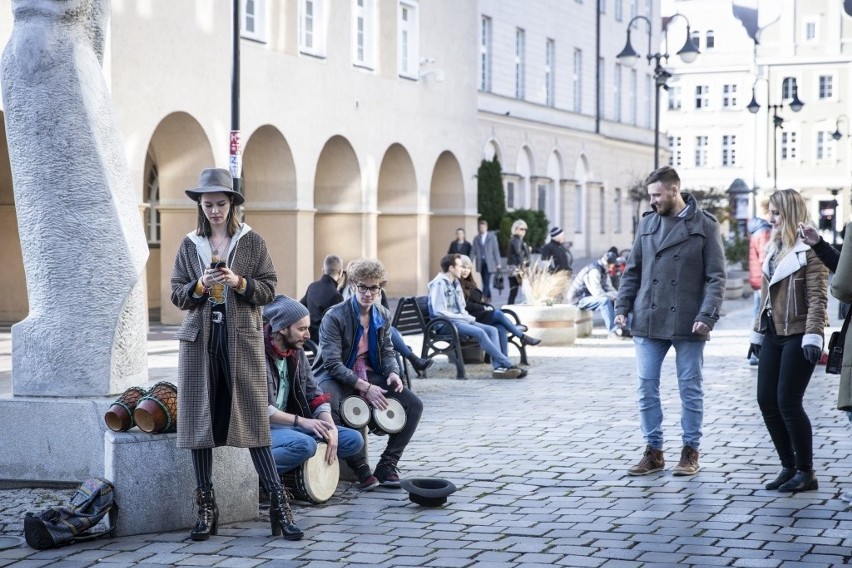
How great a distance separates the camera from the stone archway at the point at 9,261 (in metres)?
21.4

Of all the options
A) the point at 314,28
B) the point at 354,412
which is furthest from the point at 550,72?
the point at 354,412

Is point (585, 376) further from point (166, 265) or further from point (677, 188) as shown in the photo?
point (166, 265)

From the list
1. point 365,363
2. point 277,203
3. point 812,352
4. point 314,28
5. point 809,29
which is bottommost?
point 365,363

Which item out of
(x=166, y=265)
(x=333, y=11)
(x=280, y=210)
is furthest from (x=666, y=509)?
(x=333, y=11)

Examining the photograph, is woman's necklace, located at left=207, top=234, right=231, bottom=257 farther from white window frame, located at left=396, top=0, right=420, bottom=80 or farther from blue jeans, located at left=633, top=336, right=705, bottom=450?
white window frame, located at left=396, top=0, right=420, bottom=80

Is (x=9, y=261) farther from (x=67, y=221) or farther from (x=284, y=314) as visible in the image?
(x=284, y=314)

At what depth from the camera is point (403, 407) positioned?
899cm

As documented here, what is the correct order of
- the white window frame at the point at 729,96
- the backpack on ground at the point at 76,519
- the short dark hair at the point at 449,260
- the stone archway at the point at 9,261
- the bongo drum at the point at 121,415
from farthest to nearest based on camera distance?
the white window frame at the point at 729,96 → the stone archway at the point at 9,261 → the short dark hair at the point at 449,260 → the bongo drum at the point at 121,415 → the backpack on ground at the point at 76,519

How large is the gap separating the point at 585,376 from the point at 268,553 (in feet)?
29.9

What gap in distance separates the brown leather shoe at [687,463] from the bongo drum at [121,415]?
348cm

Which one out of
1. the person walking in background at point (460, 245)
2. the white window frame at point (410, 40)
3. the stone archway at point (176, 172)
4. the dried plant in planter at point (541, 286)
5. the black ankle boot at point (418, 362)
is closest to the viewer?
the black ankle boot at point (418, 362)

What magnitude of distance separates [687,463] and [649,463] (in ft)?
0.78

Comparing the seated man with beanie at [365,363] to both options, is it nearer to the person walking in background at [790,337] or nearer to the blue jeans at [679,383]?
the blue jeans at [679,383]

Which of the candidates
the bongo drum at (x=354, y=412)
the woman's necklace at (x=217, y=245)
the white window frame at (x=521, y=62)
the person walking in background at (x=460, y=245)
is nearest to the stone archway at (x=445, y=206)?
the person walking in background at (x=460, y=245)
